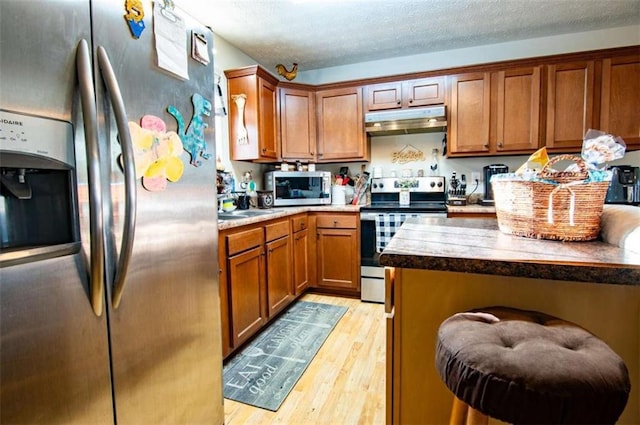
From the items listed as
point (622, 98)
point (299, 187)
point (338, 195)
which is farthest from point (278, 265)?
point (622, 98)

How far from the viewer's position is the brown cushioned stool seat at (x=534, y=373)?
0.56m

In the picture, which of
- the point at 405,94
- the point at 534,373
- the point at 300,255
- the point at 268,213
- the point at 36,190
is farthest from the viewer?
the point at 405,94

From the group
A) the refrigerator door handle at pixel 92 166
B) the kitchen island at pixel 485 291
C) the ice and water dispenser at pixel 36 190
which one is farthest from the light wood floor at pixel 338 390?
the ice and water dispenser at pixel 36 190

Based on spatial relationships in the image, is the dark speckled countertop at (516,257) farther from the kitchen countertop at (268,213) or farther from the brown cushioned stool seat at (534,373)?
the kitchen countertop at (268,213)

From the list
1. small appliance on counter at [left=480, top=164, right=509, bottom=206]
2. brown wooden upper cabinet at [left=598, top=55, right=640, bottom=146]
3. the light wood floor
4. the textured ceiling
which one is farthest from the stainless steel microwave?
brown wooden upper cabinet at [left=598, top=55, right=640, bottom=146]

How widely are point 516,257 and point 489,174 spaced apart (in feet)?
8.37

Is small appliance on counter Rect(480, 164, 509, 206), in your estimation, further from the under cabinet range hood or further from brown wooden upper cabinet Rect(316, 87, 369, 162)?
brown wooden upper cabinet Rect(316, 87, 369, 162)

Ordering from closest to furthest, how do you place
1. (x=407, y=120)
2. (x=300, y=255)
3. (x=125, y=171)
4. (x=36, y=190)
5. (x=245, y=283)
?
(x=36, y=190) < (x=125, y=171) < (x=245, y=283) < (x=300, y=255) < (x=407, y=120)

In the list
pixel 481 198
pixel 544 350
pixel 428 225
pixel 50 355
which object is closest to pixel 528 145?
pixel 481 198

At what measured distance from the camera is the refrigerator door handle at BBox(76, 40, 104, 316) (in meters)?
0.80

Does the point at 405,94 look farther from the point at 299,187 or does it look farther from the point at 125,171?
the point at 125,171

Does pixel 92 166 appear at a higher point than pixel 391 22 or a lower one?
lower

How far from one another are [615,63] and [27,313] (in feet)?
13.1

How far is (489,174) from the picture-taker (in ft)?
10.1
